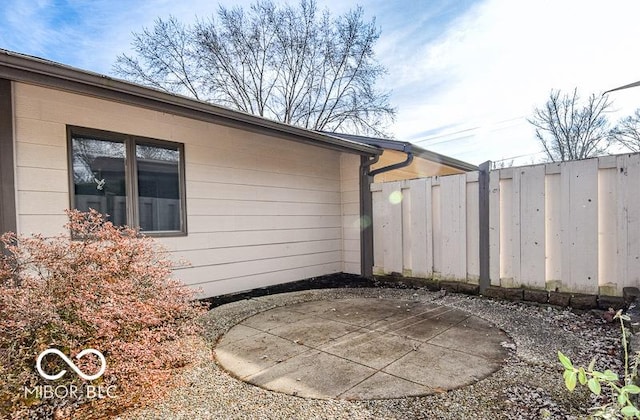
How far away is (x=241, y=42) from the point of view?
43.0 ft

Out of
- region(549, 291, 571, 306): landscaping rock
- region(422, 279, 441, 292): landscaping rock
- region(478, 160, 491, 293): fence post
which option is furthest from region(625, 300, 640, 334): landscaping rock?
region(422, 279, 441, 292): landscaping rock

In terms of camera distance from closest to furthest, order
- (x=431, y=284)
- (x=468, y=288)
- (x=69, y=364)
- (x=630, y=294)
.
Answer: (x=69, y=364) < (x=630, y=294) < (x=468, y=288) < (x=431, y=284)

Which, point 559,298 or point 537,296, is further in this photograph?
point 537,296

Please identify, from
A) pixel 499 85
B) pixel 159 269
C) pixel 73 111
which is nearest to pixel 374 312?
pixel 159 269

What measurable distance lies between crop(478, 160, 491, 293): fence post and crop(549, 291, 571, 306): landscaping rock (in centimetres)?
71

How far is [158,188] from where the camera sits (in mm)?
4152

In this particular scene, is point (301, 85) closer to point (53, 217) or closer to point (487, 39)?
point (487, 39)

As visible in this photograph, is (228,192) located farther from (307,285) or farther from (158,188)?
(307,285)

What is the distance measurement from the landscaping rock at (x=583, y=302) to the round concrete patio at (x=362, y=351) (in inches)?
47.1

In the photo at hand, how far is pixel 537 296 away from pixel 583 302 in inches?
17.4

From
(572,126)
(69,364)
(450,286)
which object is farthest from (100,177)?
(572,126)

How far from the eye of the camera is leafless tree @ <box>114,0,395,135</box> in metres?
12.4

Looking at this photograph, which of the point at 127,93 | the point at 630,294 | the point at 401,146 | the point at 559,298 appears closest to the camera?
the point at 127,93

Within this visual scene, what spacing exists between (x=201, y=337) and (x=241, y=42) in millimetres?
12897
